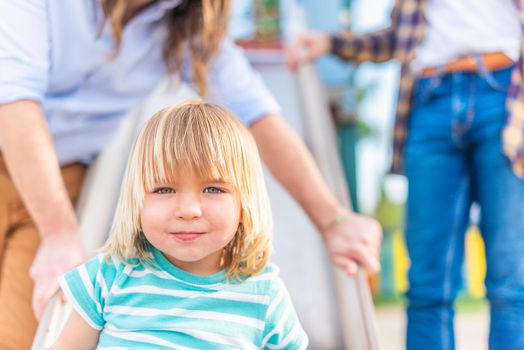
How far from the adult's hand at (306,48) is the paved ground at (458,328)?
3.93ft

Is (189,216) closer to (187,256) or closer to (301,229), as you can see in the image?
(187,256)

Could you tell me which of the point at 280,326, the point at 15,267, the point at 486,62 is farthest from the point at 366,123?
the point at 280,326

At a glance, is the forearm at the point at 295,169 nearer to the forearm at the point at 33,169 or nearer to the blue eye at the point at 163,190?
the forearm at the point at 33,169

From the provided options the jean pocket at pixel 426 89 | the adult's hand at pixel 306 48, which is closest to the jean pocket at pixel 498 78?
the jean pocket at pixel 426 89

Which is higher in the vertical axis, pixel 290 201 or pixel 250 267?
pixel 250 267

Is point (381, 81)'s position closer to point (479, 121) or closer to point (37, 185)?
point (479, 121)

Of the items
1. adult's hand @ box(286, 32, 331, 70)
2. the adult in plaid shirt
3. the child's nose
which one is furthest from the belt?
the child's nose

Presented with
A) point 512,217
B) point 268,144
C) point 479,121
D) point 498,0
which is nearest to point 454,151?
point 479,121

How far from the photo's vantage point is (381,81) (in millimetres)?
4000

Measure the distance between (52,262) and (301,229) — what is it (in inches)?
46.2

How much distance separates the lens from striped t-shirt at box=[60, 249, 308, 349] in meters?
0.97

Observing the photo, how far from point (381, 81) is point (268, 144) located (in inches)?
103

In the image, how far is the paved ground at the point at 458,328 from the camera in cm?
295

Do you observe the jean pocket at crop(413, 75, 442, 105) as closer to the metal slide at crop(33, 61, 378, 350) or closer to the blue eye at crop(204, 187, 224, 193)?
the metal slide at crop(33, 61, 378, 350)
